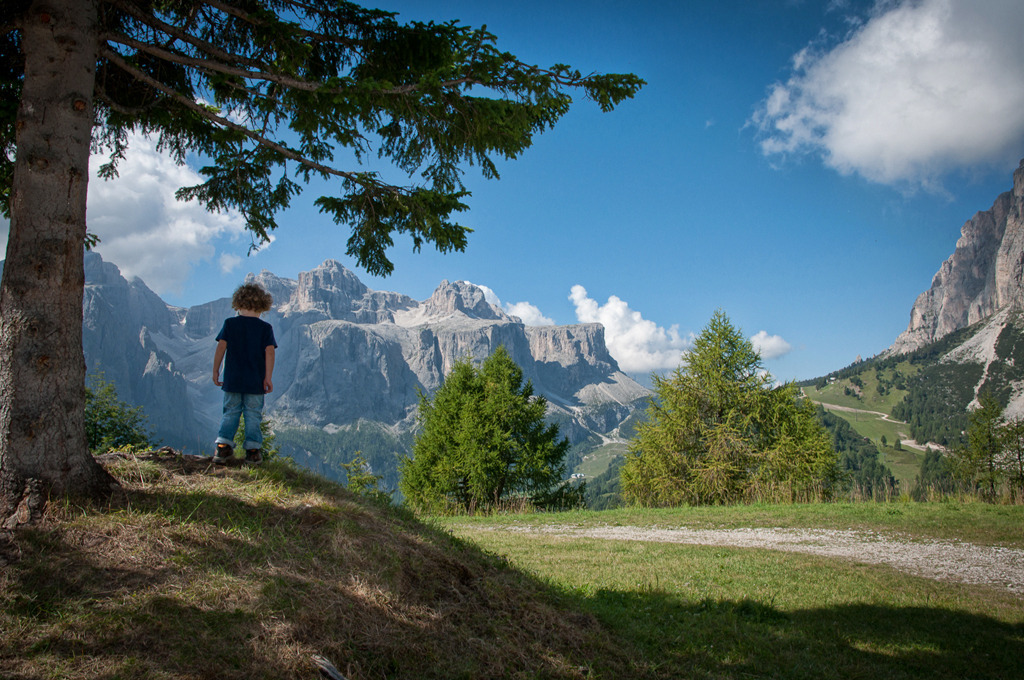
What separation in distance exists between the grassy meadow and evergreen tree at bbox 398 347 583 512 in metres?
16.1

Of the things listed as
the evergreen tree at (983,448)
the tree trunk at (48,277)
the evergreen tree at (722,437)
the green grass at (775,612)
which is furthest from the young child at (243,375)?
the evergreen tree at (983,448)

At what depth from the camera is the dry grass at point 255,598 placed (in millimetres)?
2961

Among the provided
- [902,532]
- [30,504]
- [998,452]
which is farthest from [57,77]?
[998,452]

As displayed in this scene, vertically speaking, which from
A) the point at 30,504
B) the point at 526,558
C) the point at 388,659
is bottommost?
the point at 526,558

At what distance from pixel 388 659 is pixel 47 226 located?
4595mm

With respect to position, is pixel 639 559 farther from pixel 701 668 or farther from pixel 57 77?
pixel 57 77

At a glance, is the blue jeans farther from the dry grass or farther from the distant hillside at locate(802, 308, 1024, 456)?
the distant hillside at locate(802, 308, 1024, 456)

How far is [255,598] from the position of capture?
3.48 m

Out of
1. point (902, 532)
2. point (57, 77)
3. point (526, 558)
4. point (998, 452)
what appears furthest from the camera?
point (998, 452)

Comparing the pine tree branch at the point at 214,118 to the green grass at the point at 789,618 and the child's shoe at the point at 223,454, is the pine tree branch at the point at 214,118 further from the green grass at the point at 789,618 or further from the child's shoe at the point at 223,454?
the green grass at the point at 789,618

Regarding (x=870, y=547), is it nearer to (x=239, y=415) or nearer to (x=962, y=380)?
(x=239, y=415)

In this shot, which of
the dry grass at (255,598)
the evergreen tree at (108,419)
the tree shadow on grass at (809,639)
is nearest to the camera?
the dry grass at (255,598)

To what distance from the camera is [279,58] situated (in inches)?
222

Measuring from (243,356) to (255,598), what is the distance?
335cm
